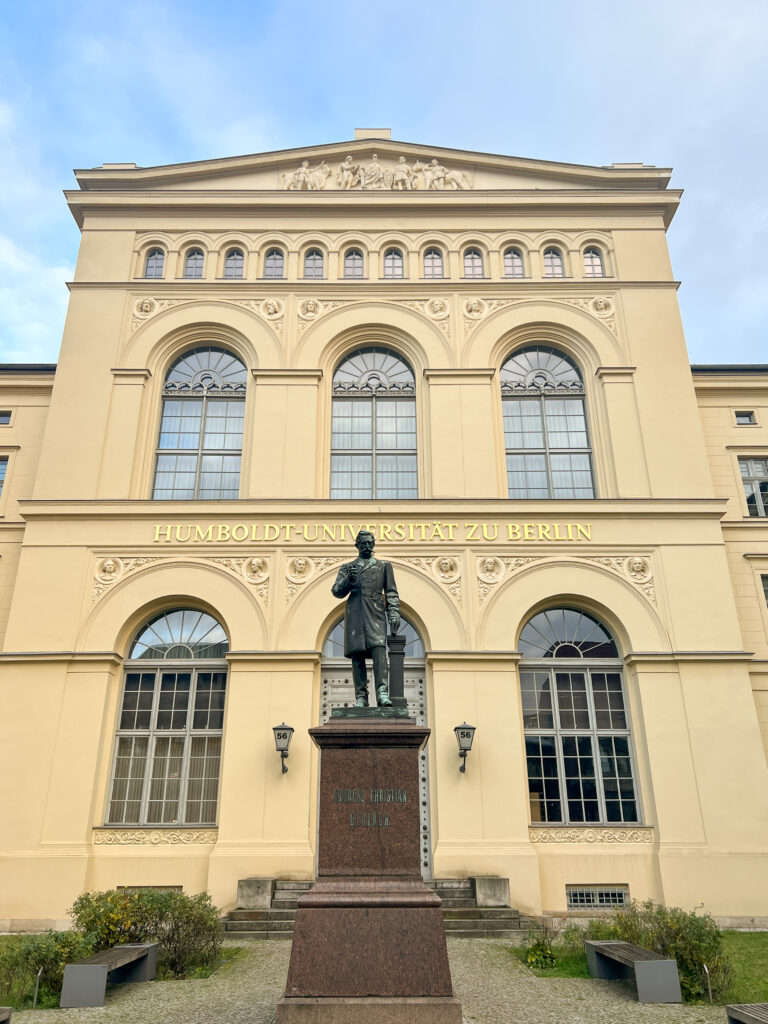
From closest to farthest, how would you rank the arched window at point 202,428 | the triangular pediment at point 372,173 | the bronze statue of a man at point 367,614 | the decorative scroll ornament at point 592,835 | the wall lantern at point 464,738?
the bronze statue of a man at point 367,614, the wall lantern at point 464,738, the decorative scroll ornament at point 592,835, the arched window at point 202,428, the triangular pediment at point 372,173

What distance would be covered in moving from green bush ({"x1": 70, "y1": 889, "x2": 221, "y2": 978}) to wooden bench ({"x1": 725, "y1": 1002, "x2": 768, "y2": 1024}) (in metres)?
6.87

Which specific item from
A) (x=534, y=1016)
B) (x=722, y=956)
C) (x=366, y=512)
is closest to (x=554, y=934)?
(x=722, y=956)

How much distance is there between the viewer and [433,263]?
70.9ft

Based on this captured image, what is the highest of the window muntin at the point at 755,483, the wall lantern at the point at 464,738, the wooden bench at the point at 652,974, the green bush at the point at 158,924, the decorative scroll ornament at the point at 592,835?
the window muntin at the point at 755,483

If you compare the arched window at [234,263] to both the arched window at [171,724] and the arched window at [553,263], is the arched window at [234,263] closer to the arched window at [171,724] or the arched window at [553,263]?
the arched window at [553,263]

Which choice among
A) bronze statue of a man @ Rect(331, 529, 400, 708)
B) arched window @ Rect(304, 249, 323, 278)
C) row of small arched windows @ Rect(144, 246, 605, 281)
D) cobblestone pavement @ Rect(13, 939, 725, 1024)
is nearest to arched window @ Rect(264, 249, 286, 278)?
row of small arched windows @ Rect(144, 246, 605, 281)

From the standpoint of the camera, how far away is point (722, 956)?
31.7ft

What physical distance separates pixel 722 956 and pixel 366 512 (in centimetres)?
1095

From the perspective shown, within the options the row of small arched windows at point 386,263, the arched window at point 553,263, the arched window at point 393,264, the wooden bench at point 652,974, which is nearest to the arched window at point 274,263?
the row of small arched windows at point 386,263

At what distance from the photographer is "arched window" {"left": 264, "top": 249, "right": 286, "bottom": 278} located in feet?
70.4

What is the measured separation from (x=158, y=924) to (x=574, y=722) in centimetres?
959

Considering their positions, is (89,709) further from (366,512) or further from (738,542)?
(738,542)

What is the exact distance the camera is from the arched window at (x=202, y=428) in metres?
19.3

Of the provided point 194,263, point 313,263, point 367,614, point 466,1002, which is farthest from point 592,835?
point 194,263
